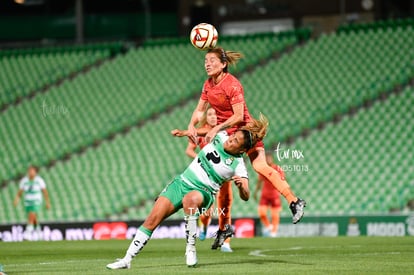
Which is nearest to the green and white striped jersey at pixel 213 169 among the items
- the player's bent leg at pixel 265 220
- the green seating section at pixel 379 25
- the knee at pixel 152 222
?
the knee at pixel 152 222

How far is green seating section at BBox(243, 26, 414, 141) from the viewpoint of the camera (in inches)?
1053

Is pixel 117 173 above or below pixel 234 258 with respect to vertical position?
above

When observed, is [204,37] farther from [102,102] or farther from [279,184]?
[102,102]

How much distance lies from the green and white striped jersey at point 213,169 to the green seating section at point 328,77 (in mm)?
16111

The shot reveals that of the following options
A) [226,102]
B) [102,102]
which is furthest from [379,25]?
[226,102]

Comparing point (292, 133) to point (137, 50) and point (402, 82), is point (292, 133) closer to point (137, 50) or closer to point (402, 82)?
point (402, 82)

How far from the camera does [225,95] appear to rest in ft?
38.3

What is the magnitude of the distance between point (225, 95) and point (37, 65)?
2238 centimetres

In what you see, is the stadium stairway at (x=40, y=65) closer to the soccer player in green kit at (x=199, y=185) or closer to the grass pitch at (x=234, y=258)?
the grass pitch at (x=234, y=258)

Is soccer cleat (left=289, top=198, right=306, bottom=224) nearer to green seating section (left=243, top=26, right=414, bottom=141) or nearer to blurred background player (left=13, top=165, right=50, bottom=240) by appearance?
blurred background player (left=13, top=165, right=50, bottom=240)

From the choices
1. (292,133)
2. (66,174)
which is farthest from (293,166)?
(66,174)

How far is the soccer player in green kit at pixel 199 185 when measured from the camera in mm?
9891

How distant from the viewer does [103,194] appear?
85.6ft

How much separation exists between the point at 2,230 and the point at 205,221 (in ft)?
26.5
